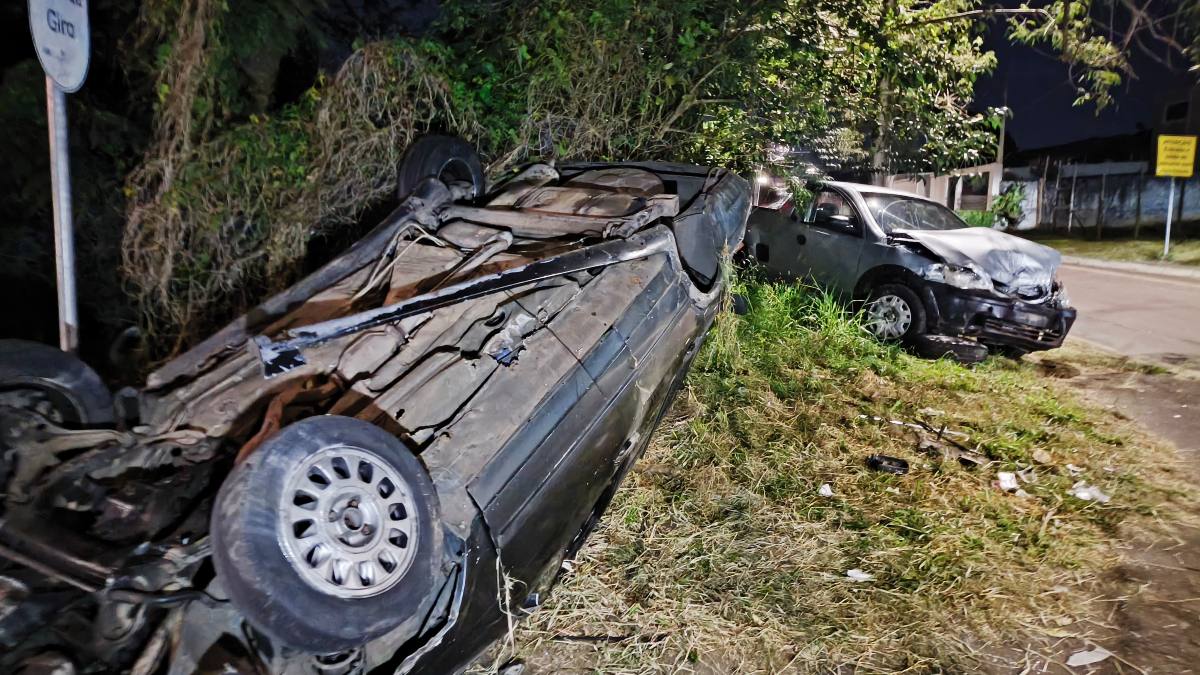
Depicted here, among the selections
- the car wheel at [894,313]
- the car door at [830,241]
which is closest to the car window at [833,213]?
the car door at [830,241]

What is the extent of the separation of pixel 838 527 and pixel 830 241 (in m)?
3.87

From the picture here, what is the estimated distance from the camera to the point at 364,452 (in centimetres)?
205

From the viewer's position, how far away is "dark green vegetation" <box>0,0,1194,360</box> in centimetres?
430

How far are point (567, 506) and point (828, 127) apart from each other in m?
5.09

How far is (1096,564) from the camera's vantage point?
3.16 meters

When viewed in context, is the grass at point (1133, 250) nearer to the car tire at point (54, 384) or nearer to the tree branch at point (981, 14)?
the tree branch at point (981, 14)

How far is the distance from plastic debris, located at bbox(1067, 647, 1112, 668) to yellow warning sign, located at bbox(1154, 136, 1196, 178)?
48.8 feet

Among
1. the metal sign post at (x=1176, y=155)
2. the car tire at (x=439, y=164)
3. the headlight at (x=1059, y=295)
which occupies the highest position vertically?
the metal sign post at (x=1176, y=155)

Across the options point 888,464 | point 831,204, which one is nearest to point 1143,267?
point 831,204

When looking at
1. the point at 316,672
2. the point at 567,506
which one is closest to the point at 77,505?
the point at 316,672

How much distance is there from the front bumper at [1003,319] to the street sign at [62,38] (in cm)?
586

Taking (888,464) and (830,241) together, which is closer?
(888,464)

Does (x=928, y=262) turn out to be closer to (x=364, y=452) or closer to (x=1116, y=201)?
(x=364, y=452)

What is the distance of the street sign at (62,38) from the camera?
8.81 feet
